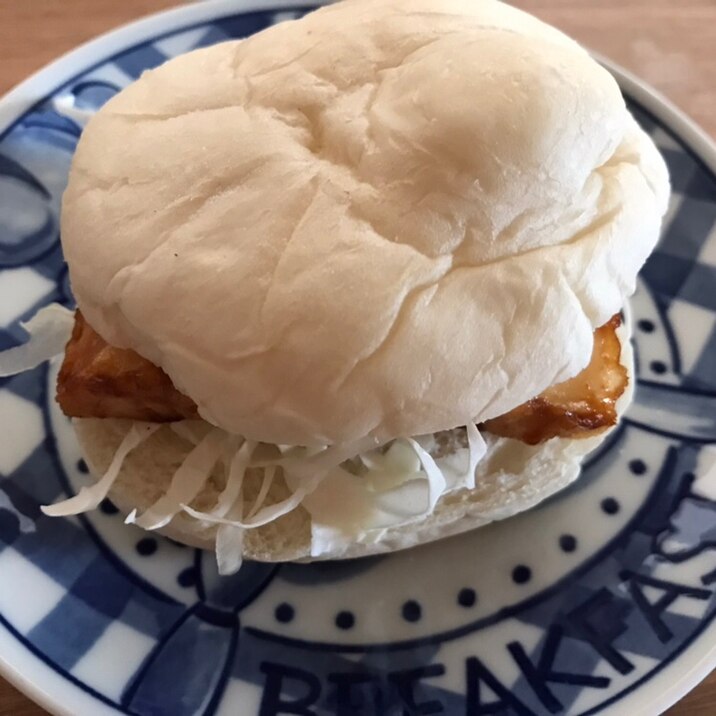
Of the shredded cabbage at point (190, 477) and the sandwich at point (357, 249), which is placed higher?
the sandwich at point (357, 249)

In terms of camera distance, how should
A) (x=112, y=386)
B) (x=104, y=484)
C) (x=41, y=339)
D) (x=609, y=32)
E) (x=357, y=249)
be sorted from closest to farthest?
(x=357, y=249) < (x=112, y=386) < (x=104, y=484) < (x=41, y=339) < (x=609, y=32)

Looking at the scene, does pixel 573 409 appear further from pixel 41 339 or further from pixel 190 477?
pixel 41 339

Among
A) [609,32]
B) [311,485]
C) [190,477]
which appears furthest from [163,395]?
[609,32]

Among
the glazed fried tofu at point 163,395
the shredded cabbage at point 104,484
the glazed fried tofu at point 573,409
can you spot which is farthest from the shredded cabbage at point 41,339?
the glazed fried tofu at point 573,409

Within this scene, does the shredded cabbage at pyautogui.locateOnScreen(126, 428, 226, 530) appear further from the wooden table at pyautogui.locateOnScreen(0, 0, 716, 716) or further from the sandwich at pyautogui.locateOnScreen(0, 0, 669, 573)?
the wooden table at pyautogui.locateOnScreen(0, 0, 716, 716)

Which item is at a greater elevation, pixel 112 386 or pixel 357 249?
pixel 357 249

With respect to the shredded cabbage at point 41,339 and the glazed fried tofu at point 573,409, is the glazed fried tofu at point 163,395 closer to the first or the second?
the glazed fried tofu at point 573,409
